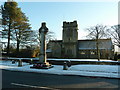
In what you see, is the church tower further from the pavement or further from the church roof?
the pavement

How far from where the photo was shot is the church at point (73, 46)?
137 ft

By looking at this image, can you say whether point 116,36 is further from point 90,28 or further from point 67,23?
point 67,23

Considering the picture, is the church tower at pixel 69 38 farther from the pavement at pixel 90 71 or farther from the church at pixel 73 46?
the pavement at pixel 90 71


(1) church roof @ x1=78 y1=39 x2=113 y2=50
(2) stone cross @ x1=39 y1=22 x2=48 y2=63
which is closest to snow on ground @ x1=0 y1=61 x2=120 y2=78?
(2) stone cross @ x1=39 y1=22 x2=48 y2=63

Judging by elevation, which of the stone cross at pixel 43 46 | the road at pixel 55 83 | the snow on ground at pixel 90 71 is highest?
the stone cross at pixel 43 46

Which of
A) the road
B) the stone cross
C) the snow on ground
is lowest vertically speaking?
the snow on ground

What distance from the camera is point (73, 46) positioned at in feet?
147

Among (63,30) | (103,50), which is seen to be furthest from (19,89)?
(63,30)

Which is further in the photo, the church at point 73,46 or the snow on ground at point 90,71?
the church at point 73,46

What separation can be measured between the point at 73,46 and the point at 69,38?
3.99m

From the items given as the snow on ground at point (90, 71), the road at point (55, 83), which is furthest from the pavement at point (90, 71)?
the road at point (55, 83)

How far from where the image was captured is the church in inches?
1650

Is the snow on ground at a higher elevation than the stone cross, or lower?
lower

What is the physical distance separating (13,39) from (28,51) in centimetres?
606
